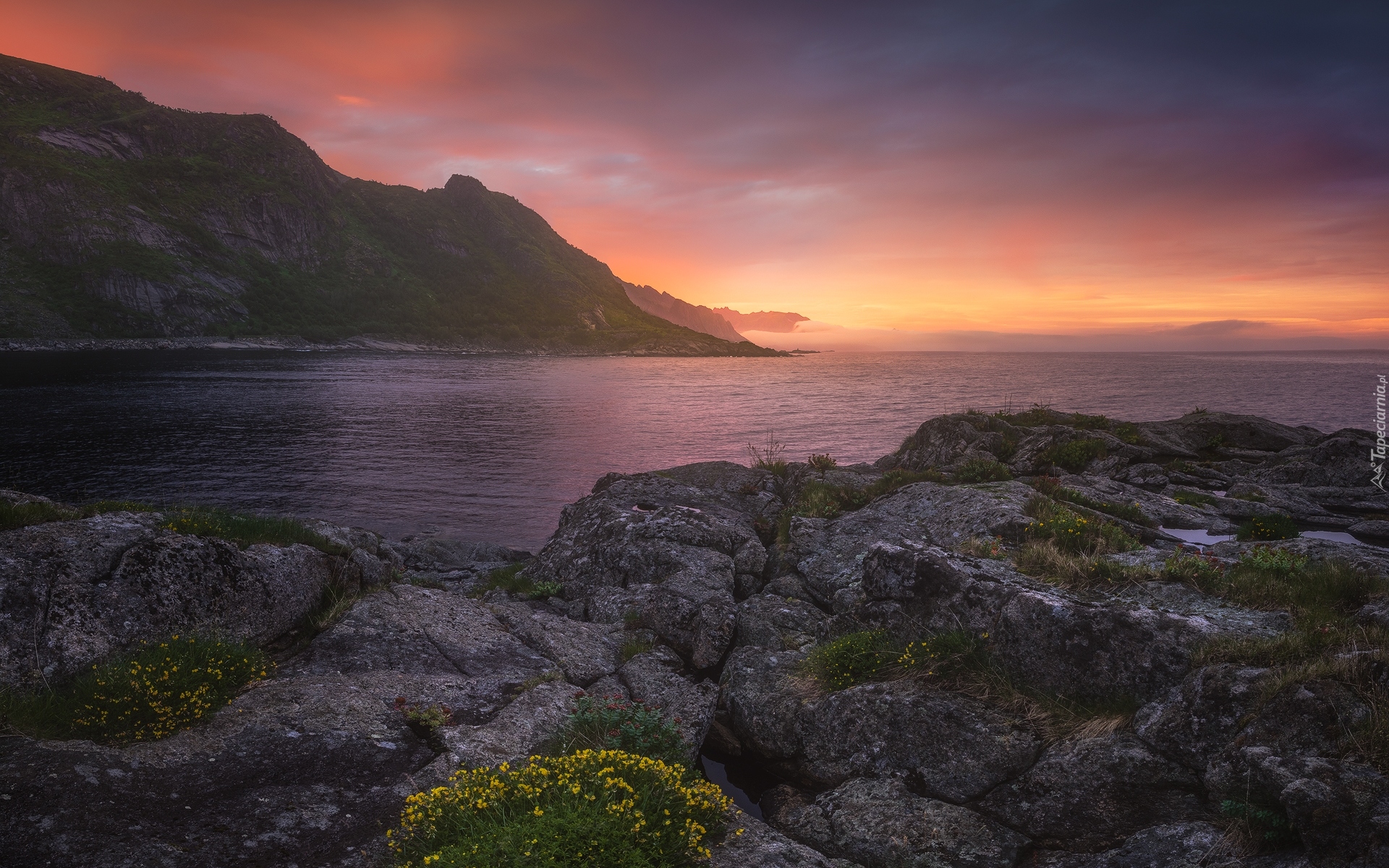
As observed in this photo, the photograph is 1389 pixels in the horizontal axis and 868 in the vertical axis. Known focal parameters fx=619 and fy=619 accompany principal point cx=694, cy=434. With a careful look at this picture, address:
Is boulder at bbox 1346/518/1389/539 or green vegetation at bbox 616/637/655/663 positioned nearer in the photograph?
green vegetation at bbox 616/637/655/663

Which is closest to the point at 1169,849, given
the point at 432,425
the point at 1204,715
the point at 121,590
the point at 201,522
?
the point at 1204,715

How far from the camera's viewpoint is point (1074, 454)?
25141 mm

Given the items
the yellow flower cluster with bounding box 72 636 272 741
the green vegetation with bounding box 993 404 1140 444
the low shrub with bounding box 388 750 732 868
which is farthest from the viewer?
the green vegetation with bounding box 993 404 1140 444

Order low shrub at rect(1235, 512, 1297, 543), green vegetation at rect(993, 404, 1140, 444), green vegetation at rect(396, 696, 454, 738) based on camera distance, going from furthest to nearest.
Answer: green vegetation at rect(993, 404, 1140, 444)
low shrub at rect(1235, 512, 1297, 543)
green vegetation at rect(396, 696, 454, 738)

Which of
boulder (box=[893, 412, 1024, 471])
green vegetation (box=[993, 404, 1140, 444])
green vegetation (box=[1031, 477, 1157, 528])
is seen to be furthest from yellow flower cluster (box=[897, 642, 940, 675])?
green vegetation (box=[993, 404, 1140, 444])

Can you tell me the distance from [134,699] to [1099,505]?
18768 millimetres

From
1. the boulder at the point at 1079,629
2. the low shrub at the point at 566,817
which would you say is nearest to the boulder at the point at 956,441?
the boulder at the point at 1079,629

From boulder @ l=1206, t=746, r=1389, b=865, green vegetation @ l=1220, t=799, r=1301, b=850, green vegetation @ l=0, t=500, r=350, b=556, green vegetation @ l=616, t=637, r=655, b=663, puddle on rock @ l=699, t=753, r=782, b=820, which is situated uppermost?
green vegetation @ l=0, t=500, r=350, b=556

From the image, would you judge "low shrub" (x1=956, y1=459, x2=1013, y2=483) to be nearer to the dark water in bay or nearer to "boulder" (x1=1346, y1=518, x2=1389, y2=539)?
"boulder" (x1=1346, y1=518, x2=1389, y2=539)

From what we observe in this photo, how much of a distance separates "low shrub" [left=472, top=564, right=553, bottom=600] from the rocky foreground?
0.81 m

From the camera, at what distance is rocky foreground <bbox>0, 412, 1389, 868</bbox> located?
581cm

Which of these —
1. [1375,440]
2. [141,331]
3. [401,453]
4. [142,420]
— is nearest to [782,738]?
[1375,440]

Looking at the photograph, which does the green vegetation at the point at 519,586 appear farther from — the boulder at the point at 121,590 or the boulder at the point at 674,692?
the boulder at the point at 121,590

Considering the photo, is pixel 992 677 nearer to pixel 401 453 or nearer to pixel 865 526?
pixel 865 526
